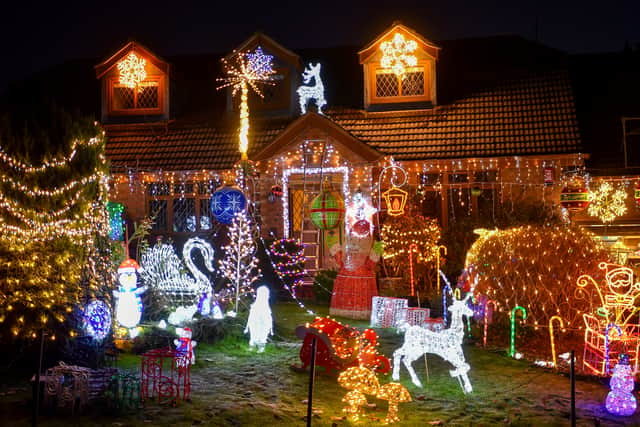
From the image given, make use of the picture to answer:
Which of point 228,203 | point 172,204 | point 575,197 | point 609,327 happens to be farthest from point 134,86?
point 609,327

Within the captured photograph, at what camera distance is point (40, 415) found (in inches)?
320

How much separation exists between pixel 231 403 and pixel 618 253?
33.8 ft

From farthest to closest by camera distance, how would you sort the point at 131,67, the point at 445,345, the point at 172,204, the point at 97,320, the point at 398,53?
the point at 131,67
the point at 172,204
the point at 398,53
the point at 97,320
the point at 445,345

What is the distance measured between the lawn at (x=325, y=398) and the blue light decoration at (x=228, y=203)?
296 centimetres

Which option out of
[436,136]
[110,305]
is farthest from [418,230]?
[110,305]

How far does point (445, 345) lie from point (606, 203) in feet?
34.9

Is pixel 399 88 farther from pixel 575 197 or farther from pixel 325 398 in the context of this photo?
pixel 325 398

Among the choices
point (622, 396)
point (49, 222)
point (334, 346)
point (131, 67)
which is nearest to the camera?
point (622, 396)

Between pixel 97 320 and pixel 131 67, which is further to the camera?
pixel 131 67

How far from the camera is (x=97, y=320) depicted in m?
10.7

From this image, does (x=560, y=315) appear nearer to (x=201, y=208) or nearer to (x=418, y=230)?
(x=418, y=230)

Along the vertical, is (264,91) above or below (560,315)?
above

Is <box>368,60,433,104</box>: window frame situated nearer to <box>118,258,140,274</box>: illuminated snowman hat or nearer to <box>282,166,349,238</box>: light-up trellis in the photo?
<box>282,166,349,238</box>: light-up trellis

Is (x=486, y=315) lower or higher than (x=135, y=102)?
lower
